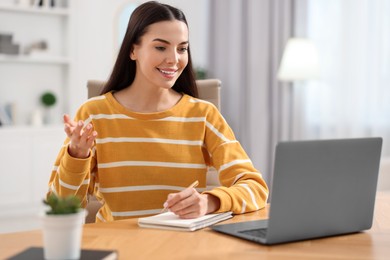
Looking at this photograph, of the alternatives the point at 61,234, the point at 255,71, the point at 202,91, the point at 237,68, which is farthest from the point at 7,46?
the point at 61,234

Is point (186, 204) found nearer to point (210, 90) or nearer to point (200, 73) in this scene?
point (210, 90)

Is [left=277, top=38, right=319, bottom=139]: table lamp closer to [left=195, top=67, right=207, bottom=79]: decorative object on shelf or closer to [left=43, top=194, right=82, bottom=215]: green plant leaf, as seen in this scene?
[left=195, top=67, right=207, bottom=79]: decorative object on shelf

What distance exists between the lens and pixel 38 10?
4918mm

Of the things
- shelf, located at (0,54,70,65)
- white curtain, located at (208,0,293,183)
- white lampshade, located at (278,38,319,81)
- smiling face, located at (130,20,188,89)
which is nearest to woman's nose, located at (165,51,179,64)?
smiling face, located at (130,20,188,89)

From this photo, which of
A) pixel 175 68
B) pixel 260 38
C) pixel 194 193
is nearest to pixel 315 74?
pixel 260 38

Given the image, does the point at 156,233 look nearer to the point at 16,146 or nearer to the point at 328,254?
the point at 328,254

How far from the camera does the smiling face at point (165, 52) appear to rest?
6.35 feet

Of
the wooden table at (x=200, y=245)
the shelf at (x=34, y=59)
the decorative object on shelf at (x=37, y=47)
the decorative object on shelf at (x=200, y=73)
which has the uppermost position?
the decorative object on shelf at (x=37, y=47)

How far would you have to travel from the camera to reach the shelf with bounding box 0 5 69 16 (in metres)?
4.81

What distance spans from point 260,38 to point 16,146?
196 cm

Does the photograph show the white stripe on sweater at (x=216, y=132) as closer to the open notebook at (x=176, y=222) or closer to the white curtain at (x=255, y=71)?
the open notebook at (x=176, y=222)

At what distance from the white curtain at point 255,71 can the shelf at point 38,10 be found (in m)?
1.24

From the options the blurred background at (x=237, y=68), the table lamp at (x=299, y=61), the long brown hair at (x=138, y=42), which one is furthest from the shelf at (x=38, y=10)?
the long brown hair at (x=138, y=42)

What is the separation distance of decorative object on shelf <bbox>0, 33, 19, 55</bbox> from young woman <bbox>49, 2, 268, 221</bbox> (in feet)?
9.84
